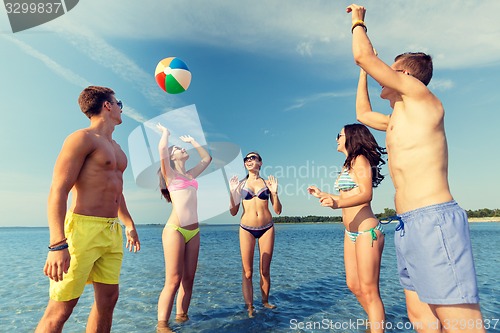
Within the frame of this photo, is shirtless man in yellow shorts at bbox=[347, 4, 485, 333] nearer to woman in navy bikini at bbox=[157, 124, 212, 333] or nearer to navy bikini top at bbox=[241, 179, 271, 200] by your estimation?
woman in navy bikini at bbox=[157, 124, 212, 333]

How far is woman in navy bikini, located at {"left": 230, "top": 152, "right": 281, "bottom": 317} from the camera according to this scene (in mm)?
6238

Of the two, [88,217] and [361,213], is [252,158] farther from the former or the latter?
[88,217]

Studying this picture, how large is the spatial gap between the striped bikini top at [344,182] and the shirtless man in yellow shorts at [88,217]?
3051mm

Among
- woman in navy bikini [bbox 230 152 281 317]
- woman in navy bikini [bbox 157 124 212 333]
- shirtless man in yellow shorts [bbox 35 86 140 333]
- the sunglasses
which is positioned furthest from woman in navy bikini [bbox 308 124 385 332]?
woman in navy bikini [bbox 157 124 212 333]

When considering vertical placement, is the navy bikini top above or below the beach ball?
below

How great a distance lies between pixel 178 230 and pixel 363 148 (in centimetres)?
337

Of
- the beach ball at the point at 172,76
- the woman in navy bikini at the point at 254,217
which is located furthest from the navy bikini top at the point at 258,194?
the beach ball at the point at 172,76

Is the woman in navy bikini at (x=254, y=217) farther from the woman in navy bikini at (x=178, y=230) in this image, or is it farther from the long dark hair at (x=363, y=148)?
the long dark hair at (x=363, y=148)

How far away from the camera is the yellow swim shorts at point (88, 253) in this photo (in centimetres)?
318

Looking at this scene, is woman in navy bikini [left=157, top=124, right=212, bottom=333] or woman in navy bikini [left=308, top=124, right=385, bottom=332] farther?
woman in navy bikini [left=157, top=124, right=212, bottom=333]

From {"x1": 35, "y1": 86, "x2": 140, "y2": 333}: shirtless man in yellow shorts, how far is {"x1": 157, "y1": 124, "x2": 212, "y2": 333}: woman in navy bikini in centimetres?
142

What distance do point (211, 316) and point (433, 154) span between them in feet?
17.9

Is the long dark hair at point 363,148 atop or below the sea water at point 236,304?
atop

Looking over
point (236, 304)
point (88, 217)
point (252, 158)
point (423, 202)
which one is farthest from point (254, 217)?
point (423, 202)
